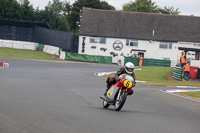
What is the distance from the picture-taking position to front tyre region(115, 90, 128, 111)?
12547mm

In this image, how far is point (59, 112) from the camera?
11344 millimetres

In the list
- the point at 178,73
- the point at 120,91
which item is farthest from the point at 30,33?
the point at 120,91

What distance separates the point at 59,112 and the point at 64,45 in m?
50.0

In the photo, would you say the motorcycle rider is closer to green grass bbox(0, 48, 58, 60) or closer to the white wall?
green grass bbox(0, 48, 58, 60)

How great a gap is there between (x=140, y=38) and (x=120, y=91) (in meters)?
55.1

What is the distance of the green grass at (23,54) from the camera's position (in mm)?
54559

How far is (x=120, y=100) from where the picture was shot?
41.7 ft

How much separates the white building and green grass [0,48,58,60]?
938cm

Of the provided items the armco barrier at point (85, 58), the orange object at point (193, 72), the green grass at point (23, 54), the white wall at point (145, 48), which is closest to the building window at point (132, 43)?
the white wall at point (145, 48)

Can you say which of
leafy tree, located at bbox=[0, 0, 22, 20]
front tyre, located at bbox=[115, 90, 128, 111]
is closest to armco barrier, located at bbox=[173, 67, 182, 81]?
front tyre, located at bbox=[115, 90, 128, 111]

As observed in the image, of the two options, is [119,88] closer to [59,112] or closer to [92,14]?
[59,112]

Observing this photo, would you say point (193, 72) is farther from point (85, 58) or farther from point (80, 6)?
point (80, 6)

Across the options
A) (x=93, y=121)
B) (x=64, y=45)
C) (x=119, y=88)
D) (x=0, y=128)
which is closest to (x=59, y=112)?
(x=93, y=121)

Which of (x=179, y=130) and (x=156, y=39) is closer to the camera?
(x=179, y=130)
